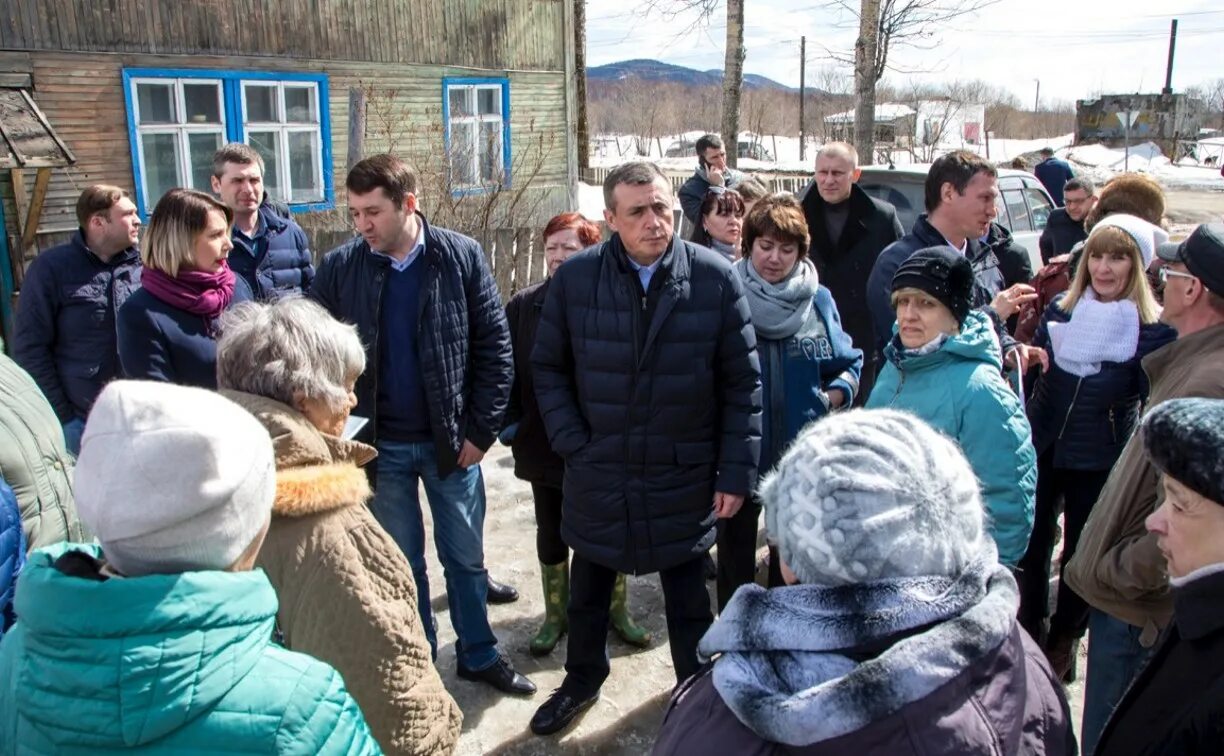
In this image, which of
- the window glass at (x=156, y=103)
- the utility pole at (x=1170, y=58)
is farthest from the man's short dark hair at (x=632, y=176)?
the utility pole at (x=1170, y=58)

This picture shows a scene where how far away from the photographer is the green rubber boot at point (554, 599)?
3.80 metres

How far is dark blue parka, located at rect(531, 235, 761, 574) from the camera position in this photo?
296cm

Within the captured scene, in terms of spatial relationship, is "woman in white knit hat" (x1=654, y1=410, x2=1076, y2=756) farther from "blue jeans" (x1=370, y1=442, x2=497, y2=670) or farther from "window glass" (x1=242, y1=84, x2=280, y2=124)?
→ "window glass" (x1=242, y1=84, x2=280, y2=124)

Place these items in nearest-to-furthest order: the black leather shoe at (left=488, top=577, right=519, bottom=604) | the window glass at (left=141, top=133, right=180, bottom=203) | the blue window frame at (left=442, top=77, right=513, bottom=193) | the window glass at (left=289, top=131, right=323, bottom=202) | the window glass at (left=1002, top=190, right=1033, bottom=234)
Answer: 1. the black leather shoe at (left=488, top=577, right=519, bottom=604)
2. the window glass at (left=1002, top=190, right=1033, bottom=234)
3. the window glass at (left=141, top=133, right=180, bottom=203)
4. the window glass at (left=289, top=131, right=323, bottom=202)
5. the blue window frame at (left=442, top=77, right=513, bottom=193)

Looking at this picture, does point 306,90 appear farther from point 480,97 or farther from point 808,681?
point 808,681

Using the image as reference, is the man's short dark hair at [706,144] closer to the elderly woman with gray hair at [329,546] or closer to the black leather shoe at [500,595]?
the black leather shoe at [500,595]

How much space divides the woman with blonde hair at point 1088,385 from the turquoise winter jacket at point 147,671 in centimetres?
307

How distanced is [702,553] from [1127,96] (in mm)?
47448

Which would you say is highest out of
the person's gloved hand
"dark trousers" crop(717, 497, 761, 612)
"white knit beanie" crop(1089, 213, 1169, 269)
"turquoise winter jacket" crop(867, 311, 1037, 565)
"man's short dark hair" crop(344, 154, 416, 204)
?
"man's short dark hair" crop(344, 154, 416, 204)

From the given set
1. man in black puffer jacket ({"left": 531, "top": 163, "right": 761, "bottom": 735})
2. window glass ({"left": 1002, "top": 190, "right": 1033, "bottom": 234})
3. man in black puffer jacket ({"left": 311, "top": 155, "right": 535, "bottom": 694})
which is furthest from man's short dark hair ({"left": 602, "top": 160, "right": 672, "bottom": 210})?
window glass ({"left": 1002, "top": 190, "right": 1033, "bottom": 234})

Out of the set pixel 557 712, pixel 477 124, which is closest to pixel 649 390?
pixel 557 712

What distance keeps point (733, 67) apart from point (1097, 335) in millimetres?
11041

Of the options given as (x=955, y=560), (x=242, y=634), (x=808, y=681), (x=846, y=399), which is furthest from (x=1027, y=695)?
(x=846, y=399)

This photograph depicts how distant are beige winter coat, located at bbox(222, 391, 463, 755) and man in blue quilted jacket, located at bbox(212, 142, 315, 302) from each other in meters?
2.65
